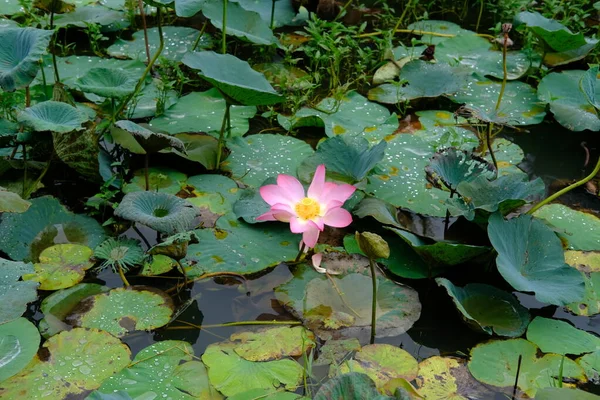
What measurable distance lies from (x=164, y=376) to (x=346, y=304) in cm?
63

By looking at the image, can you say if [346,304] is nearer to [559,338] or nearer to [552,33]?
[559,338]

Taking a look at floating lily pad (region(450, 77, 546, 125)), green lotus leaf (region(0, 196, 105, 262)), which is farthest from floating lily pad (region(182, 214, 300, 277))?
floating lily pad (region(450, 77, 546, 125))

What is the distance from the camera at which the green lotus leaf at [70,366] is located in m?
1.83

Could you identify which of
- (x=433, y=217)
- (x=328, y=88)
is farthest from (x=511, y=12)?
(x=433, y=217)

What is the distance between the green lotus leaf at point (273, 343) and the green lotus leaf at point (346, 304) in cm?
5

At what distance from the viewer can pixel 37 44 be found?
2.29 metres

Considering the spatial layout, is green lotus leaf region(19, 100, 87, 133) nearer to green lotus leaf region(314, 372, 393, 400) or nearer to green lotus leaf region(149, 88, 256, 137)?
green lotus leaf region(149, 88, 256, 137)

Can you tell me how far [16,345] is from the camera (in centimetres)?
192

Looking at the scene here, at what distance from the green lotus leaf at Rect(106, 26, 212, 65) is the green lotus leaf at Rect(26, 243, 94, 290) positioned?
149cm

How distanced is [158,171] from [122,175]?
15 cm

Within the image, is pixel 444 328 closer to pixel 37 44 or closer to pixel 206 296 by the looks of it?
pixel 206 296

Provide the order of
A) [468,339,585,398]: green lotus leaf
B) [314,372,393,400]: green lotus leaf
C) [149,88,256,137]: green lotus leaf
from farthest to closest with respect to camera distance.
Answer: [149,88,256,137]: green lotus leaf, [468,339,585,398]: green lotus leaf, [314,372,393,400]: green lotus leaf

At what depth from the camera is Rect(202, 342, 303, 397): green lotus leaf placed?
1861 mm

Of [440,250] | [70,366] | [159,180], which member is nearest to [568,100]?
[440,250]
